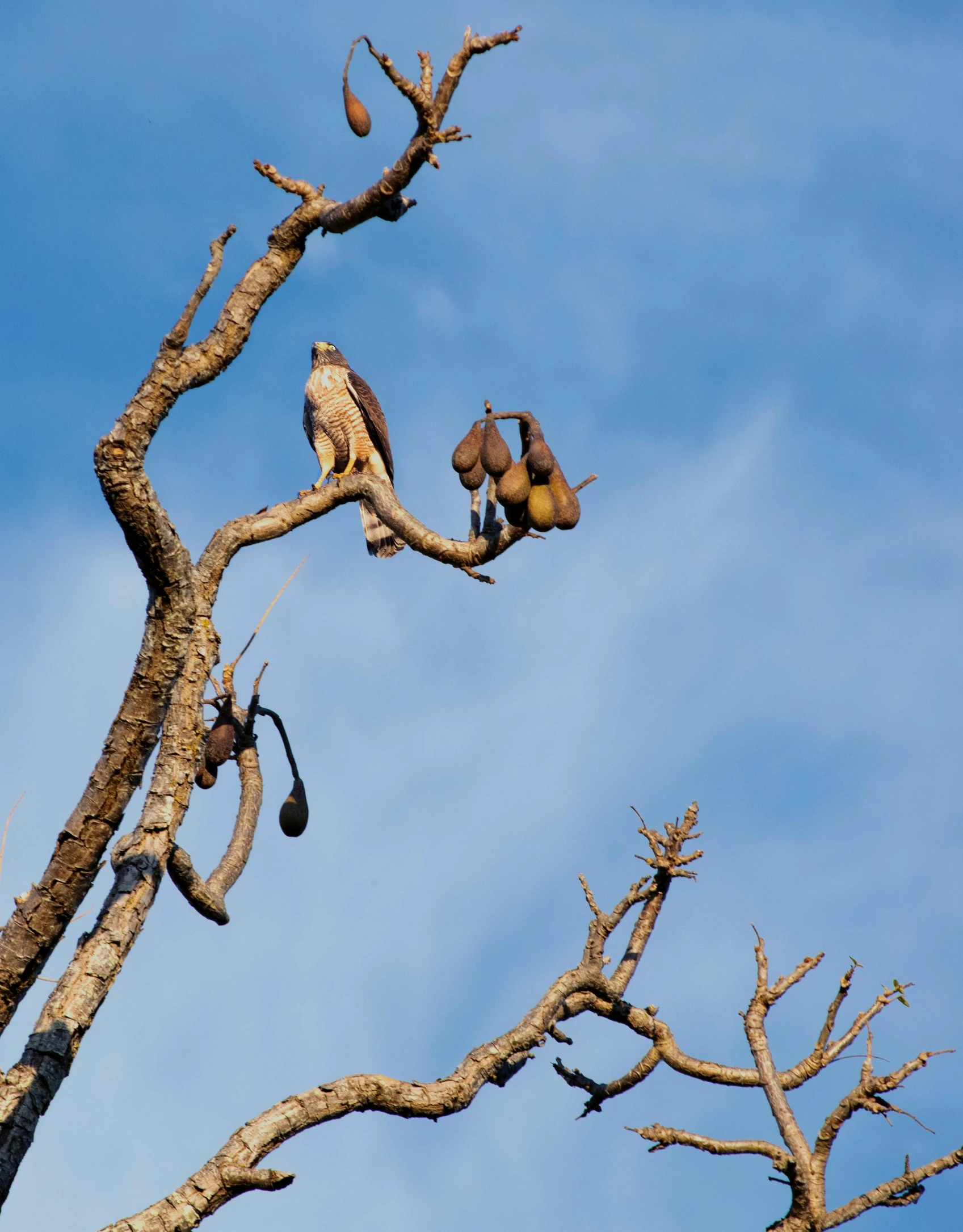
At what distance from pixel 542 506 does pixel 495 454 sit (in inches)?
9.6

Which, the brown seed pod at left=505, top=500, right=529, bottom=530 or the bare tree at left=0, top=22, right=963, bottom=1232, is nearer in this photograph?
the bare tree at left=0, top=22, right=963, bottom=1232

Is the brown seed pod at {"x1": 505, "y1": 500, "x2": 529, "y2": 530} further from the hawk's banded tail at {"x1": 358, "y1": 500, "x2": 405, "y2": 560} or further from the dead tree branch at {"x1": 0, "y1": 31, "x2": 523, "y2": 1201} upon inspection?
the hawk's banded tail at {"x1": 358, "y1": 500, "x2": 405, "y2": 560}

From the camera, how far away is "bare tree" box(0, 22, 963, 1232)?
386cm

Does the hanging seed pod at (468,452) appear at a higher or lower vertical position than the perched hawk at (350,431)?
lower

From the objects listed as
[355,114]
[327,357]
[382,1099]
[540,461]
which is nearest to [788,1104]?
[382,1099]

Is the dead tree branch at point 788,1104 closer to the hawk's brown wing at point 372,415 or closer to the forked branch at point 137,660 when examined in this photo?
the forked branch at point 137,660

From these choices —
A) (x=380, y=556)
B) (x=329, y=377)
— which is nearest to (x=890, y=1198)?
(x=380, y=556)

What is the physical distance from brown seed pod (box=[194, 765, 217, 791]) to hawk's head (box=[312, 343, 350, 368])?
250 inches

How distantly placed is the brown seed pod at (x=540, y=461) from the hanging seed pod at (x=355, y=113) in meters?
1.57

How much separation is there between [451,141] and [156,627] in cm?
198

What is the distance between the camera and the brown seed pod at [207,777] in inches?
216

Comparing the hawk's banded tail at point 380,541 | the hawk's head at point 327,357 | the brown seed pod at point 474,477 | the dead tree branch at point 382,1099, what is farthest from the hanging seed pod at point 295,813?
the hawk's head at point 327,357

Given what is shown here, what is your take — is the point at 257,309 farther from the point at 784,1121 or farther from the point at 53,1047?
the point at 784,1121

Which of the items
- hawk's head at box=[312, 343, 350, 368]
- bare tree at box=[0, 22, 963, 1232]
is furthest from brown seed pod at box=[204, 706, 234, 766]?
hawk's head at box=[312, 343, 350, 368]
